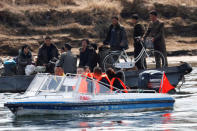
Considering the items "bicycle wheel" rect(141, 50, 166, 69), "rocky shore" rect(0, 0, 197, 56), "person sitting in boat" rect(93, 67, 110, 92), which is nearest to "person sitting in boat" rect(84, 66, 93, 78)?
"person sitting in boat" rect(93, 67, 110, 92)

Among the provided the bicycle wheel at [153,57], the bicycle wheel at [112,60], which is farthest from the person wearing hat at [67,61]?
the bicycle wheel at [153,57]

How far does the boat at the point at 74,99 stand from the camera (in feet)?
47.4

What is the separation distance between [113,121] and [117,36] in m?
6.70

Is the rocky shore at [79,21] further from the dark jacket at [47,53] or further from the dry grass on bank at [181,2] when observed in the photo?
the dark jacket at [47,53]

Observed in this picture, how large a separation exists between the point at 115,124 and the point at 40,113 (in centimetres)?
200

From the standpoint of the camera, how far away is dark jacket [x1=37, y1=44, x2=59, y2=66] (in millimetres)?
20725

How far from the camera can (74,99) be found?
572 inches

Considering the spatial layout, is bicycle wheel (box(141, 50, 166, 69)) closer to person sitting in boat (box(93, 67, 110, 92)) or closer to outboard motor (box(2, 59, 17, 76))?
outboard motor (box(2, 59, 17, 76))

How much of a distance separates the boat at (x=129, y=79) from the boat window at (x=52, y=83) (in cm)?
574

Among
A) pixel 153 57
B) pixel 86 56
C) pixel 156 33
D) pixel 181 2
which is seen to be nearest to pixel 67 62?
pixel 86 56

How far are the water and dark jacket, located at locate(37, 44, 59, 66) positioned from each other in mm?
4870

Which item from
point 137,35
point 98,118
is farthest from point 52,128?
point 137,35

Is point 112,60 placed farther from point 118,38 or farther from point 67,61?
point 67,61

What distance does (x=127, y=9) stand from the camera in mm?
52562
